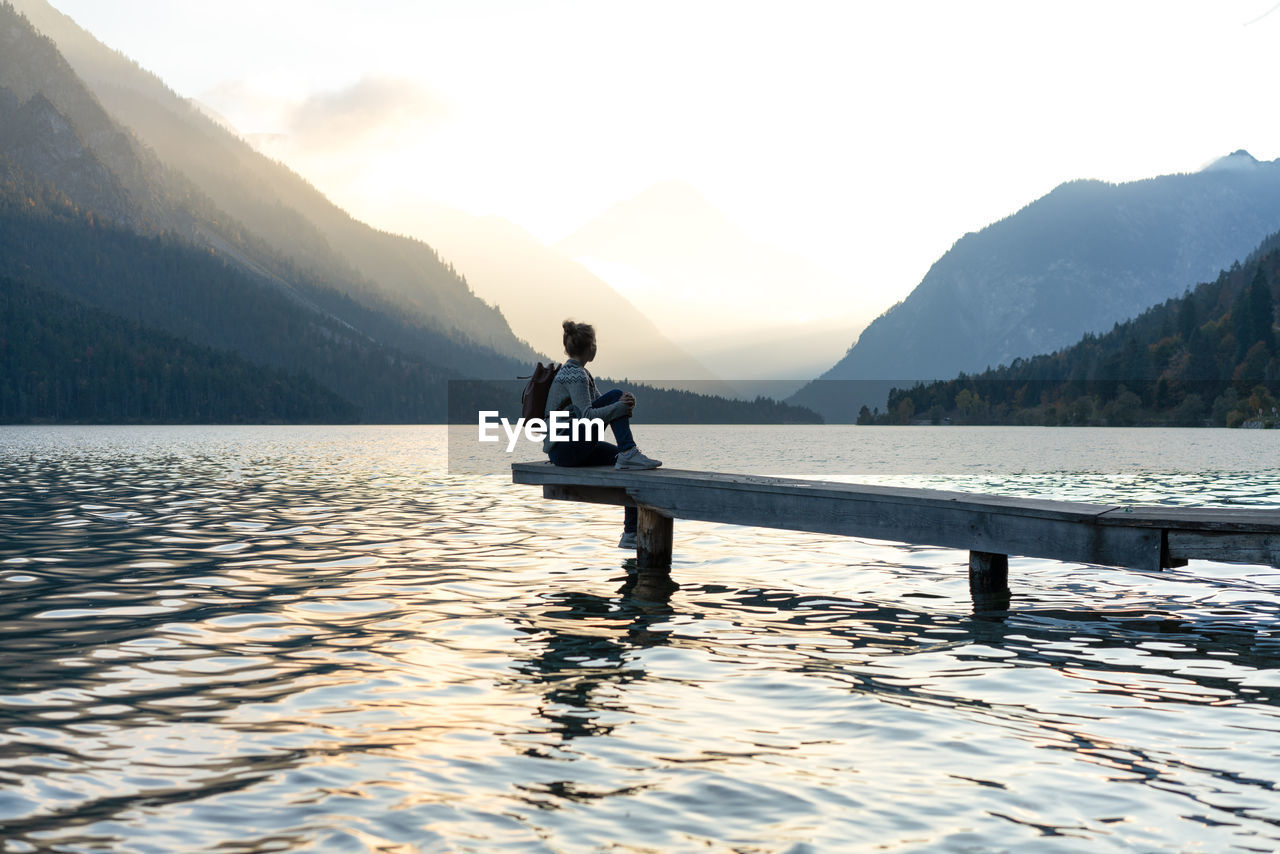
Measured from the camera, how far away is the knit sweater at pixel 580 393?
50.1ft

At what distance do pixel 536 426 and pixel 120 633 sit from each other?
7.30 metres

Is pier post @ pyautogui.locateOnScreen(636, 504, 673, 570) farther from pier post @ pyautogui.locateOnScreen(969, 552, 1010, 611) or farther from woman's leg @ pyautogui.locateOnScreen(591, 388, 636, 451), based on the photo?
pier post @ pyautogui.locateOnScreen(969, 552, 1010, 611)

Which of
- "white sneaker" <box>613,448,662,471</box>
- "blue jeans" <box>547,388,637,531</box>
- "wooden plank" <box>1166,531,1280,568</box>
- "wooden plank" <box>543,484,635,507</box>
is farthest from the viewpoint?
"wooden plank" <box>543,484,635,507</box>

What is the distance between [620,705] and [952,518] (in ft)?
19.7

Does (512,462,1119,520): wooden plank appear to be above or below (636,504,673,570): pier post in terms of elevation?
above

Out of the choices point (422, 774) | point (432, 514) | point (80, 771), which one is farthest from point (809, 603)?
point (432, 514)

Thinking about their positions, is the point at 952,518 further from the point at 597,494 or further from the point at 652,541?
the point at 597,494

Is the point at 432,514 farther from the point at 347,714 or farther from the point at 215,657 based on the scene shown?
the point at 347,714

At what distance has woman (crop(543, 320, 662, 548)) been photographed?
1527 centimetres

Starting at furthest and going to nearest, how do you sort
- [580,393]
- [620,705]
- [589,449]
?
[589,449] < [580,393] < [620,705]

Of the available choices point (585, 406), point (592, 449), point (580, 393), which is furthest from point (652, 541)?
point (580, 393)

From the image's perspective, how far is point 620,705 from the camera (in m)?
8.84

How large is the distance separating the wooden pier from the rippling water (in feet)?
2.91

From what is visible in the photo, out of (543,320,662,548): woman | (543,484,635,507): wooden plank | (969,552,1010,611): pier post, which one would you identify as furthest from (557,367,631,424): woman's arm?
(969,552,1010,611): pier post
